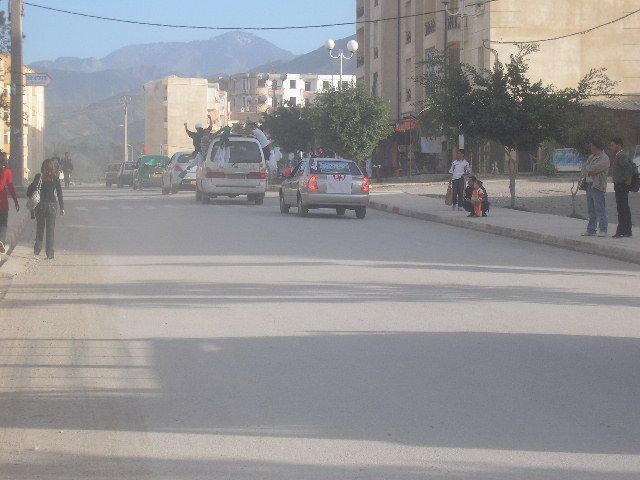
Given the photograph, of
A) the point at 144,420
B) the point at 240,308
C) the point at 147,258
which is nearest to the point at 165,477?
the point at 144,420

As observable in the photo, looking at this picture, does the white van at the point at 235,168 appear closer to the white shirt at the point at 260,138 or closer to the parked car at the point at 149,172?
the white shirt at the point at 260,138

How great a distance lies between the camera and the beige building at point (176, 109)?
144 meters

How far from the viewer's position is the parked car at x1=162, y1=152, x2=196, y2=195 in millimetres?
40000

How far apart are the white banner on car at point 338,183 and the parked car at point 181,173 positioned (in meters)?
14.6

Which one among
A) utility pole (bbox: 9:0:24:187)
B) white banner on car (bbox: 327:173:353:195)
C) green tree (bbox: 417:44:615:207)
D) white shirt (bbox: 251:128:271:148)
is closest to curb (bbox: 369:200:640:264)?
white banner on car (bbox: 327:173:353:195)

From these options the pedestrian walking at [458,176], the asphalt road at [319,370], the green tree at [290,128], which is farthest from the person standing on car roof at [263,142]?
the green tree at [290,128]

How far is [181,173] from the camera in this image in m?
40.0

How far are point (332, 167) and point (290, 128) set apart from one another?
128ft

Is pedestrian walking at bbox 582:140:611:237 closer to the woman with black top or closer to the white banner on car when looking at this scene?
the white banner on car

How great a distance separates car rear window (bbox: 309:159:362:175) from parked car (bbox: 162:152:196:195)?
14.0 m

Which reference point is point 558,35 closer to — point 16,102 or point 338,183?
point 16,102

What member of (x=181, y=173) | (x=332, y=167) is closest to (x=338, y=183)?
(x=332, y=167)

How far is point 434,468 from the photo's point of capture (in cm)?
545

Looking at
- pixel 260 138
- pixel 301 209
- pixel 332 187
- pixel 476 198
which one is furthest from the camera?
pixel 260 138
